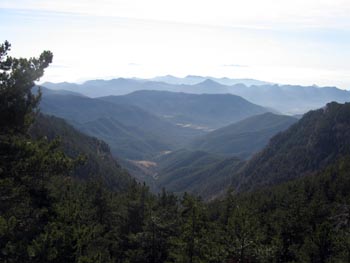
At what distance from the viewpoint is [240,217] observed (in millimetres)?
26906

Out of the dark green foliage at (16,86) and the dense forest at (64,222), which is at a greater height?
the dark green foliage at (16,86)

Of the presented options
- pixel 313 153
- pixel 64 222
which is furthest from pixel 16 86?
pixel 313 153

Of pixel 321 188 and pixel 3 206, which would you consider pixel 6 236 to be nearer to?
pixel 3 206

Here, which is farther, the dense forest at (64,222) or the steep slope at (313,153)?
the steep slope at (313,153)

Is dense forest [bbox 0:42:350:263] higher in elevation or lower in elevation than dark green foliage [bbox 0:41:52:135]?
lower

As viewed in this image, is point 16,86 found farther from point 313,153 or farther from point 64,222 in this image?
point 313,153

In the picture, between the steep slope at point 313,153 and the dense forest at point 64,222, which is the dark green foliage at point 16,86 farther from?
the steep slope at point 313,153

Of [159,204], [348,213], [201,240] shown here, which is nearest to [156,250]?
[201,240]

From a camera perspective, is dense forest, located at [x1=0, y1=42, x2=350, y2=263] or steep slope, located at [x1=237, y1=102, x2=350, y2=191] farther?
steep slope, located at [x1=237, y1=102, x2=350, y2=191]

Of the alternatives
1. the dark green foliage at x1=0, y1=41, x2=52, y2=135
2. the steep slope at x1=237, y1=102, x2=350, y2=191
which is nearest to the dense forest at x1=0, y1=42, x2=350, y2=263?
the dark green foliage at x1=0, y1=41, x2=52, y2=135

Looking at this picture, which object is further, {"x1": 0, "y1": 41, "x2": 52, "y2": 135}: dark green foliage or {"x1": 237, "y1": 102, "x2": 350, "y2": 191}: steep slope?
{"x1": 237, "y1": 102, "x2": 350, "y2": 191}: steep slope

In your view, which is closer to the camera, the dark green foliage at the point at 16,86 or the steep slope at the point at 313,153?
the dark green foliage at the point at 16,86

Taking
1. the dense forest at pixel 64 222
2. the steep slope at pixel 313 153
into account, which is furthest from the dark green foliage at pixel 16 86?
the steep slope at pixel 313 153

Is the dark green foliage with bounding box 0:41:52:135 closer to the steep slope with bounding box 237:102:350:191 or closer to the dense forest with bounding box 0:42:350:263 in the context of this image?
the dense forest with bounding box 0:42:350:263
